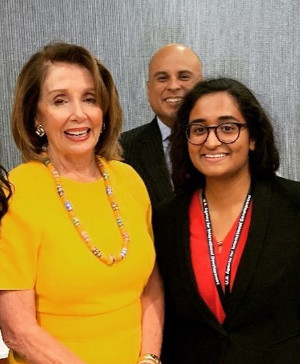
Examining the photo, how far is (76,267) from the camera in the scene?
1.62m

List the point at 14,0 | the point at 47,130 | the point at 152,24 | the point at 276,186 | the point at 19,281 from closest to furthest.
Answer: the point at 19,281 < the point at 47,130 < the point at 276,186 < the point at 14,0 < the point at 152,24

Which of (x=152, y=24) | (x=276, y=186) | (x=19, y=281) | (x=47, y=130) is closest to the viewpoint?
(x=19, y=281)

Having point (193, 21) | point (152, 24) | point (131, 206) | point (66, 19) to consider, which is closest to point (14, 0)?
point (66, 19)

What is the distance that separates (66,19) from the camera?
3.02 metres

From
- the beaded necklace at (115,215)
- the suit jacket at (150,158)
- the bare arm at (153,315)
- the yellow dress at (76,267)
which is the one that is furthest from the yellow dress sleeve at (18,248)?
the suit jacket at (150,158)

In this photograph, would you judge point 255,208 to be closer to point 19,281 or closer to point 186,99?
point 186,99

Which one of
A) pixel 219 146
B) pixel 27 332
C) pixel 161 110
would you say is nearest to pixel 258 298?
pixel 219 146

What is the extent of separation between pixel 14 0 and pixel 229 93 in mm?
1439

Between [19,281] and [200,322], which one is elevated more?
[19,281]

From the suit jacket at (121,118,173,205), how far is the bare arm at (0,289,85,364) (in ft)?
3.18

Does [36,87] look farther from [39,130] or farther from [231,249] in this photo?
[231,249]

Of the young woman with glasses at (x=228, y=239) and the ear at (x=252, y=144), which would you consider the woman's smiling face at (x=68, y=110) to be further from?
the ear at (x=252, y=144)

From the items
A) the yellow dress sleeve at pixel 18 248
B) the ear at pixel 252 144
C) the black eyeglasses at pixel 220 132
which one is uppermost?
the black eyeglasses at pixel 220 132

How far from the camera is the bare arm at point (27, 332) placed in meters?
1.59
